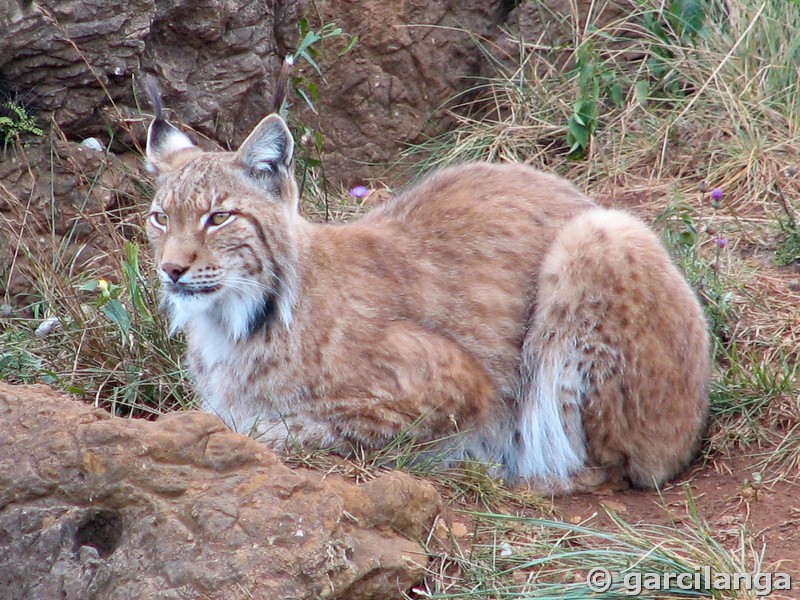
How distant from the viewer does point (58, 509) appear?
371 cm

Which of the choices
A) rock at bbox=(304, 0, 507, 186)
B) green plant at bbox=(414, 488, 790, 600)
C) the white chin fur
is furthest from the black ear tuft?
rock at bbox=(304, 0, 507, 186)

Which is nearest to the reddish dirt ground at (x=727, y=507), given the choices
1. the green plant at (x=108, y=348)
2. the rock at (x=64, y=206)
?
the green plant at (x=108, y=348)

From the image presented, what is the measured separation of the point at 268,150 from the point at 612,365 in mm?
1736

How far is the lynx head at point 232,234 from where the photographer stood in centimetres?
465

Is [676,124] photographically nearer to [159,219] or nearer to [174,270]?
[159,219]

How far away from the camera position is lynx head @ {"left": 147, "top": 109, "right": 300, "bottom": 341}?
15.3ft

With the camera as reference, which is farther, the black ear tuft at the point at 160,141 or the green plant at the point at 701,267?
the green plant at the point at 701,267

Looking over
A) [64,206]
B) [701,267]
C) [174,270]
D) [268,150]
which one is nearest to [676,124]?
[701,267]

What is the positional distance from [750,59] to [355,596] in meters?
5.35

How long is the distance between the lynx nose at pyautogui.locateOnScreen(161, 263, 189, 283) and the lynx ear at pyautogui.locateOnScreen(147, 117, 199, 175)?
2.32 feet

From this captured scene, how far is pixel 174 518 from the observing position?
3.69m

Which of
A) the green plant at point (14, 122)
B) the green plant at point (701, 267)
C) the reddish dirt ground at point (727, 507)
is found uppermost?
the green plant at point (14, 122)

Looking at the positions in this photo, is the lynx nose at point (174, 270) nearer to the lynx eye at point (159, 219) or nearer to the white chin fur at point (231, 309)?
the white chin fur at point (231, 309)

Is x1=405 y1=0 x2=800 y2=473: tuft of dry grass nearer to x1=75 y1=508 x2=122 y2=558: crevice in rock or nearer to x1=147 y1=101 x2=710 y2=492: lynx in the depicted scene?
x1=147 y1=101 x2=710 y2=492: lynx
